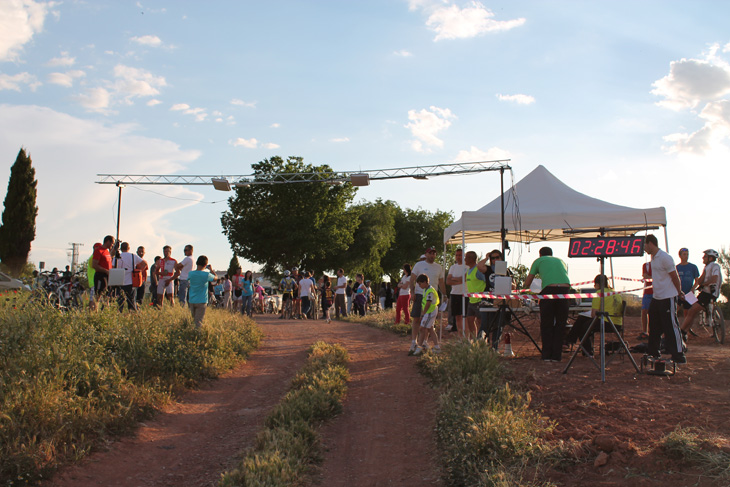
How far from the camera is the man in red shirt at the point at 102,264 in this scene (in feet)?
38.8

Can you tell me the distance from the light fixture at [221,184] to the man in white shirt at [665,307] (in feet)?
70.8

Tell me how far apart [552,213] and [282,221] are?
105ft

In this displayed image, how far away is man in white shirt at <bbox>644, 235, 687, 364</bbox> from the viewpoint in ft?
25.5

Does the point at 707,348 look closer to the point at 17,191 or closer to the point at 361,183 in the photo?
the point at 361,183

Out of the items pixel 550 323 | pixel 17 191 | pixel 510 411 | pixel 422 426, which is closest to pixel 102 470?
pixel 422 426

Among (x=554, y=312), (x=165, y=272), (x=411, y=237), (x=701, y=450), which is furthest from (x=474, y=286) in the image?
(x=411, y=237)

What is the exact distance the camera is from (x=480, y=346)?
27.5 ft

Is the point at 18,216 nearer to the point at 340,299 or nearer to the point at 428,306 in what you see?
the point at 340,299

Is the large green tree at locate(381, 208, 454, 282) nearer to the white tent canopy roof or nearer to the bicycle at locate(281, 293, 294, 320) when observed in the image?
the bicycle at locate(281, 293, 294, 320)

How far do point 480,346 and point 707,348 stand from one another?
17.0 ft

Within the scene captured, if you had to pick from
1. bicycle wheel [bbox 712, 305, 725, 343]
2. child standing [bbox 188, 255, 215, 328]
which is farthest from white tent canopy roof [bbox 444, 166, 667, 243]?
child standing [bbox 188, 255, 215, 328]

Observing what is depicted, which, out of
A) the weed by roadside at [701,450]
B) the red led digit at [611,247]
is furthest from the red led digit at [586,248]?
the weed by roadside at [701,450]

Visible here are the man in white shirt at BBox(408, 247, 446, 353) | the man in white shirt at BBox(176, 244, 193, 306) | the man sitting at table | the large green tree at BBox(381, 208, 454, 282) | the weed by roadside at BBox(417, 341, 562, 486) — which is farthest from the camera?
the large green tree at BBox(381, 208, 454, 282)

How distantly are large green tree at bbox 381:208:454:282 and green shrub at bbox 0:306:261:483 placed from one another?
55.2 m
